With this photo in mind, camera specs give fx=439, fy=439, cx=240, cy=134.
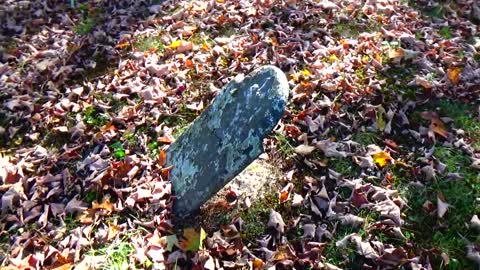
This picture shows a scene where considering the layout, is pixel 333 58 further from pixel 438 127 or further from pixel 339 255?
pixel 339 255

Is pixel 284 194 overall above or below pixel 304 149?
below

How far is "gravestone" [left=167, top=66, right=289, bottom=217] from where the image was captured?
135 inches

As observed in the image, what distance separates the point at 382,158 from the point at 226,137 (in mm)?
1612

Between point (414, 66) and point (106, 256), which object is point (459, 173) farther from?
point (106, 256)

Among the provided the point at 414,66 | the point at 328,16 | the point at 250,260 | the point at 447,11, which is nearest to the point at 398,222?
the point at 250,260

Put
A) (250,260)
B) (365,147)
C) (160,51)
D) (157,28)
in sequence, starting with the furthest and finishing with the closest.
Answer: (157,28) → (160,51) → (365,147) → (250,260)

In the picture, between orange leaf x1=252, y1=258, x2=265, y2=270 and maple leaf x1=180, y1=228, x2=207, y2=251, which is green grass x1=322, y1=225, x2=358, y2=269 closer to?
orange leaf x1=252, y1=258, x2=265, y2=270

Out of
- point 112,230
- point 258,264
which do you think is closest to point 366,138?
point 258,264

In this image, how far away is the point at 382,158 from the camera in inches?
168

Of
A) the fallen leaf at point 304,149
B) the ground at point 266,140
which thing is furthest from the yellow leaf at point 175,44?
the fallen leaf at point 304,149

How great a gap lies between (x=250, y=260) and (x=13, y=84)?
395cm

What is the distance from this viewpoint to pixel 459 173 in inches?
163

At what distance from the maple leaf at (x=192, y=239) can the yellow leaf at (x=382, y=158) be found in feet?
5.89

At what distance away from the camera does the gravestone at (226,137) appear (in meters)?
3.42
